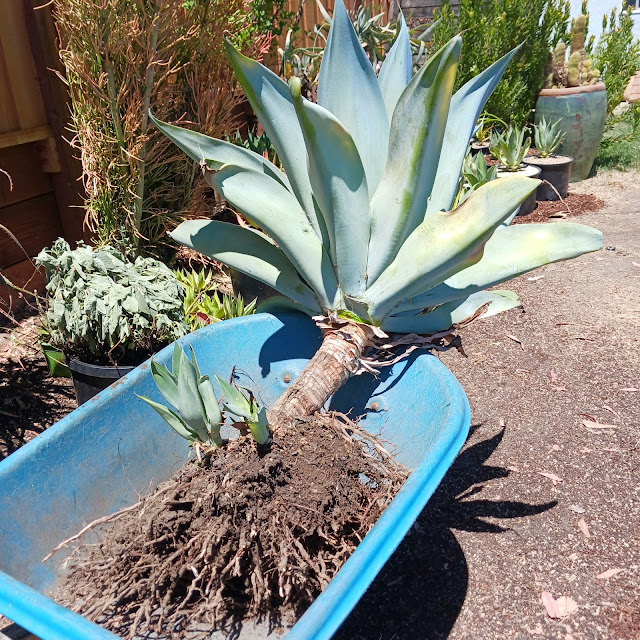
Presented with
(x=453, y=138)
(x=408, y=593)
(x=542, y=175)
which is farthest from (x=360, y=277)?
(x=542, y=175)

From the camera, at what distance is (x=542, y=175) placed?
573 cm

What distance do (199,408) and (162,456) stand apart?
433 mm

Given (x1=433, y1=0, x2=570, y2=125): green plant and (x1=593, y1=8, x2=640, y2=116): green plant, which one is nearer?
(x1=433, y1=0, x2=570, y2=125): green plant

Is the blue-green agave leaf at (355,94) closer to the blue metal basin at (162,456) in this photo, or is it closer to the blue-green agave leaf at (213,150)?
the blue-green agave leaf at (213,150)

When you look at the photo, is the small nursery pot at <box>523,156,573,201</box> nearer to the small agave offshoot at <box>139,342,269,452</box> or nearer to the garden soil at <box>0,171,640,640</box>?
the garden soil at <box>0,171,640,640</box>

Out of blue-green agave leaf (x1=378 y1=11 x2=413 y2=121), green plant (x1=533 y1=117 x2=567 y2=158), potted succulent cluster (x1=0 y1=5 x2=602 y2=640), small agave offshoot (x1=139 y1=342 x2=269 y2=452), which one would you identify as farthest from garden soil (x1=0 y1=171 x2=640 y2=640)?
green plant (x1=533 y1=117 x2=567 y2=158)

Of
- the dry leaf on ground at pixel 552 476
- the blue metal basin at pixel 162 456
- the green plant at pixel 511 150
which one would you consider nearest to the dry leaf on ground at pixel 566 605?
the dry leaf on ground at pixel 552 476

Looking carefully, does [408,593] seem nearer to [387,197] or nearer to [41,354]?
[387,197]

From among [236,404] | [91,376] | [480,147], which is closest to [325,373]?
[236,404]

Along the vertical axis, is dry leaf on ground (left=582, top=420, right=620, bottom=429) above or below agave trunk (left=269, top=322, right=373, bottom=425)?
below

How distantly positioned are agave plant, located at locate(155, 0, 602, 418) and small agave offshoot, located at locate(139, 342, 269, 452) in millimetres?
153

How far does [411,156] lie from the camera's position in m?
1.36

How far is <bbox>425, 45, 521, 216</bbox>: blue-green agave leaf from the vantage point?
5.12 feet

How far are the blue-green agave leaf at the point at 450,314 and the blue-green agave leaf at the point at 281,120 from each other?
0.31 meters
